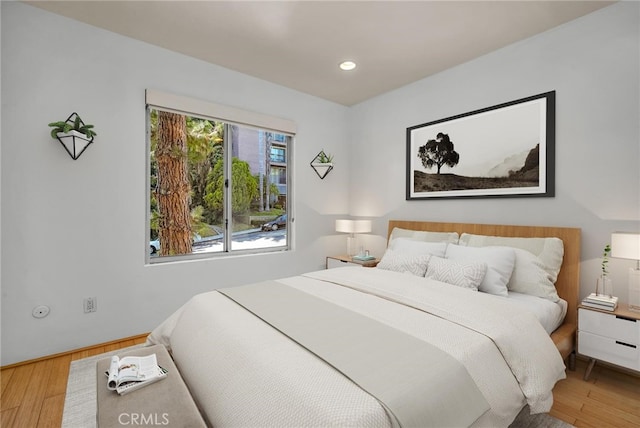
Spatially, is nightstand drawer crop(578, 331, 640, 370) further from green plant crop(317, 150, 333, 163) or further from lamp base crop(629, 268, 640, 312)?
green plant crop(317, 150, 333, 163)

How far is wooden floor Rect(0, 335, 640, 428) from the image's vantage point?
1.78m

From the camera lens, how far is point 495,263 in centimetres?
237

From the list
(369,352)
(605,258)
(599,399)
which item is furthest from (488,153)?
(369,352)

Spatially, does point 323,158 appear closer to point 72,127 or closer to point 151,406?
point 72,127

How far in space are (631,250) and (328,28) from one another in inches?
105

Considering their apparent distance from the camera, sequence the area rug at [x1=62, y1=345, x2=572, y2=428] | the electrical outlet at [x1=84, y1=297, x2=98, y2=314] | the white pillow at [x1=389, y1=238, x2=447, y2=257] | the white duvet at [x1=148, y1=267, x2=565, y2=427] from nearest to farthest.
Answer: the white duvet at [x1=148, y1=267, x2=565, y2=427], the area rug at [x1=62, y1=345, x2=572, y2=428], the electrical outlet at [x1=84, y1=297, x2=98, y2=314], the white pillow at [x1=389, y1=238, x2=447, y2=257]

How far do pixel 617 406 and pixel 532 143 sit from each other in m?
1.96

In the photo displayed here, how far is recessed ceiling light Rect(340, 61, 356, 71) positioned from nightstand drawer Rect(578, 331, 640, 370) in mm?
2964

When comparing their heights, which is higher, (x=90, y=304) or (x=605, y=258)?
(x=605, y=258)

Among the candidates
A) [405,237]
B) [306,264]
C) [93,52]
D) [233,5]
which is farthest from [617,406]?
[93,52]

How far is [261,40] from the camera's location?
109 inches

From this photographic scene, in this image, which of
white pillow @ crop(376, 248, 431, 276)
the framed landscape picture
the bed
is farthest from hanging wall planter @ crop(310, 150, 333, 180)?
the bed

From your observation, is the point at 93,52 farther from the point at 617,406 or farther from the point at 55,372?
the point at 617,406

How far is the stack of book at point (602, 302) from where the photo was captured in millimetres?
2072
